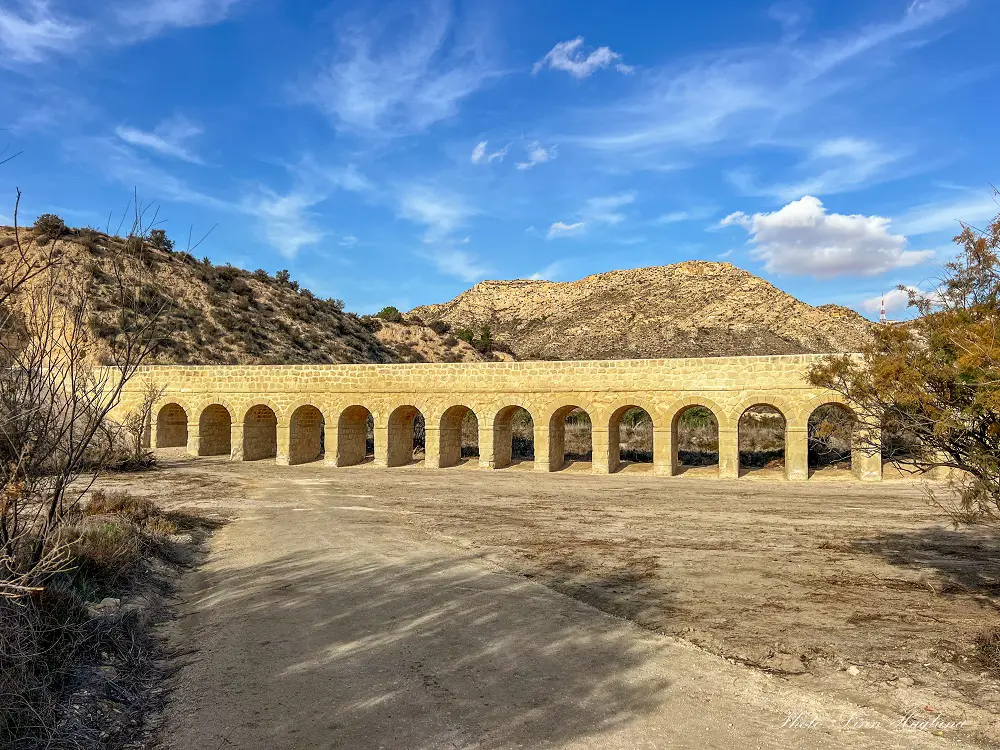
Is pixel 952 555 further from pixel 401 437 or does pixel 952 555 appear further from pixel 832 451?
pixel 401 437

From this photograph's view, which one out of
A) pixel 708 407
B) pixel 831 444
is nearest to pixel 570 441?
pixel 708 407

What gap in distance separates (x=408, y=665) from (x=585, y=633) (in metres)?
1.77

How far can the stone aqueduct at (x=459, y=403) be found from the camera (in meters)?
18.7

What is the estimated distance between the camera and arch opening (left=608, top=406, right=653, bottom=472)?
20.7 m

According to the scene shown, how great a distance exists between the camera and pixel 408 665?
5633 mm

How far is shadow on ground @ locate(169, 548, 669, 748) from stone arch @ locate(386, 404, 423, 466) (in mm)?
14172

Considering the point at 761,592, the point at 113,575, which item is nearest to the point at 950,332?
the point at 761,592

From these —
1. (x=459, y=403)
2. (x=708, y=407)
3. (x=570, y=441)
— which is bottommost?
(x=570, y=441)

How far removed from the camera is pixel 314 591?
7.77 meters

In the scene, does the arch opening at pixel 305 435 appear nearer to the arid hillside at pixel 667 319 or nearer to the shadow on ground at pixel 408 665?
the shadow on ground at pixel 408 665

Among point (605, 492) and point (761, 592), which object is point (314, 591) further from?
point (605, 492)

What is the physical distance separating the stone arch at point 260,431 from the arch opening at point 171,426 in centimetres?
314

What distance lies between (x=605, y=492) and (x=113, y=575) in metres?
11.6

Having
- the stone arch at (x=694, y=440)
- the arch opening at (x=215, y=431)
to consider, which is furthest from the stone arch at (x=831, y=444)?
the arch opening at (x=215, y=431)
